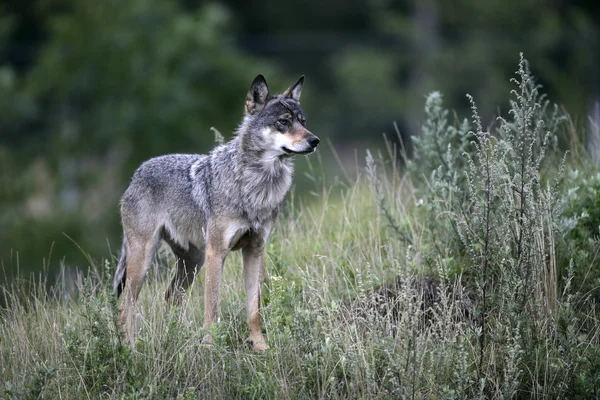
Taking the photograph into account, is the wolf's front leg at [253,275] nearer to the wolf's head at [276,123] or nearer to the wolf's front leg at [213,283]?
the wolf's front leg at [213,283]

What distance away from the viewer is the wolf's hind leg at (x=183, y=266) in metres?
8.02

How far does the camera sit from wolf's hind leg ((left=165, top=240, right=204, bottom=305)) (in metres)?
8.02

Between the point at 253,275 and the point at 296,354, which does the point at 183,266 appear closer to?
the point at 253,275

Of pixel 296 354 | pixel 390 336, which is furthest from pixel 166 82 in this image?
pixel 390 336

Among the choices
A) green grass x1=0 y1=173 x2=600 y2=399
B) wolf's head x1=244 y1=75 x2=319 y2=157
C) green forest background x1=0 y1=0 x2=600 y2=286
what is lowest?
green grass x1=0 y1=173 x2=600 y2=399

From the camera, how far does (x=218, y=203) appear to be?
741 centimetres

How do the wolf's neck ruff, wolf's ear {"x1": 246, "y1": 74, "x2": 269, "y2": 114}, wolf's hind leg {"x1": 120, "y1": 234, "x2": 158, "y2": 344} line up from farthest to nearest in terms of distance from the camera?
wolf's hind leg {"x1": 120, "y1": 234, "x2": 158, "y2": 344}
wolf's ear {"x1": 246, "y1": 74, "x2": 269, "y2": 114}
the wolf's neck ruff

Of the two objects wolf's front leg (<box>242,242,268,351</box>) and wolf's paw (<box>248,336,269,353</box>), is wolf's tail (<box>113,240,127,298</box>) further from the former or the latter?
wolf's paw (<box>248,336,269,353</box>)

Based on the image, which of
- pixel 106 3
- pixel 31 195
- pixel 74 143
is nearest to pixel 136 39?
pixel 106 3

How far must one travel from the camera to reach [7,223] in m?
24.2

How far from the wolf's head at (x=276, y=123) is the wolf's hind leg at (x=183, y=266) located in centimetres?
129

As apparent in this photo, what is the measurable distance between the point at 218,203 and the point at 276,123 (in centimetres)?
84

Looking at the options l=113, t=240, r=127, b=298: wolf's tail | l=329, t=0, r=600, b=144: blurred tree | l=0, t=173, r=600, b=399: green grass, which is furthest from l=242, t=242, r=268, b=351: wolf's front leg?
l=329, t=0, r=600, b=144: blurred tree

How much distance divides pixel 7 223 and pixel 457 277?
63.5ft
